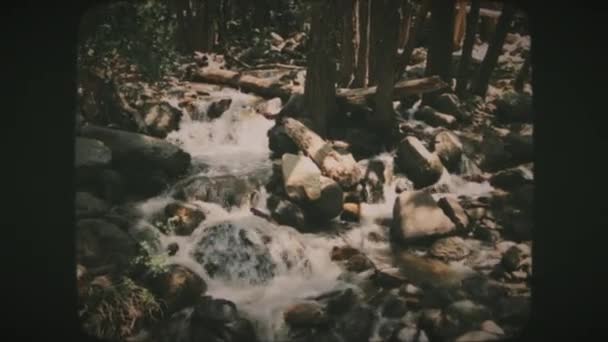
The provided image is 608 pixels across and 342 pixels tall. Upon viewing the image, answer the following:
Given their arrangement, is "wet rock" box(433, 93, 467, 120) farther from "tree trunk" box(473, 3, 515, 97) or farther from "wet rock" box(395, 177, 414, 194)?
"wet rock" box(395, 177, 414, 194)

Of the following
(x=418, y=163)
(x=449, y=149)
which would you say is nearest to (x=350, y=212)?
(x=418, y=163)

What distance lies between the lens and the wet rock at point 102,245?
9.45 ft

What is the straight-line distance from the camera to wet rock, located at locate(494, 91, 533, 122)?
3252 millimetres

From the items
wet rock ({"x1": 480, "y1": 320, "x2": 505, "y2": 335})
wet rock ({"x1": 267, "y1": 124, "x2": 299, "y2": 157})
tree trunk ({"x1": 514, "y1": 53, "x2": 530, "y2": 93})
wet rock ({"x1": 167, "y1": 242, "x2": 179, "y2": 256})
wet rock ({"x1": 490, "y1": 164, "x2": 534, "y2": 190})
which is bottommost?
wet rock ({"x1": 480, "y1": 320, "x2": 505, "y2": 335})

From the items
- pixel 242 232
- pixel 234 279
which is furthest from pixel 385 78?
pixel 234 279

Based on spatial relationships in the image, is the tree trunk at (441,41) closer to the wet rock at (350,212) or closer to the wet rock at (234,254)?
the wet rock at (350,212)

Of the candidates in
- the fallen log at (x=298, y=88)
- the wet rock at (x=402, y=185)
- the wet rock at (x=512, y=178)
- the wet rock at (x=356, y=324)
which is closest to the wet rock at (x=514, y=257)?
the wet rock at (x=512, y=178)

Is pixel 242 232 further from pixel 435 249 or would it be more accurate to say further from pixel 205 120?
pixel 435 249

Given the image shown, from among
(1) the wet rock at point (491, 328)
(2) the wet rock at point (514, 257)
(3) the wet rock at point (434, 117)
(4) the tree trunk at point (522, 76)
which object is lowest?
(1) the wet rock at point (491, 328)

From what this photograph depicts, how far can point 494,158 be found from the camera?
3488 mm

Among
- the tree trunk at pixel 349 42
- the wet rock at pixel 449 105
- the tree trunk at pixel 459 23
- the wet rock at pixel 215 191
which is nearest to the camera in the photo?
the wet rock at pixel 215 191

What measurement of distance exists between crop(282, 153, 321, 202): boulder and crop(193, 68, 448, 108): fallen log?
2.38 feet

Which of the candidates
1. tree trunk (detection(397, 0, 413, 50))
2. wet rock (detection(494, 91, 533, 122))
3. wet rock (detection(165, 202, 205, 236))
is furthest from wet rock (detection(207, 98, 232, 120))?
wet rock (detection(494, 91, 533, 122))

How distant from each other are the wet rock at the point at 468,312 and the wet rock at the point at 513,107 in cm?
130
